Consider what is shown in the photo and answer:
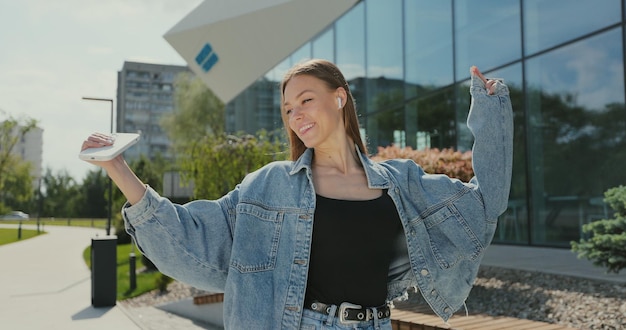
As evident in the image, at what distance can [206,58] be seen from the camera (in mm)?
19828

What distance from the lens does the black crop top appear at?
1.96 m

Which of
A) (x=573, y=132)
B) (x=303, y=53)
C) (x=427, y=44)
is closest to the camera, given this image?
(x=573, y=132)

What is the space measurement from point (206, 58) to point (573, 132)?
38.5ft

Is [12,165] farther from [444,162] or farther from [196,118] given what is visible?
[444,162]

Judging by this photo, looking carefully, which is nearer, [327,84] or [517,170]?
[327,84]

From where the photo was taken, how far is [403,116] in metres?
16.2

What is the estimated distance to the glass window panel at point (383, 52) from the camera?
16408 mm

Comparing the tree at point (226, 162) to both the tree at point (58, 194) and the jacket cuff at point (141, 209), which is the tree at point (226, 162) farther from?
the tree at point (58, 194)

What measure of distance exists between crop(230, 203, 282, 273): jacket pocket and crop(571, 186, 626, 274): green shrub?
473cm

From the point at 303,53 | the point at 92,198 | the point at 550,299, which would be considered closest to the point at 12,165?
the point at 92,198

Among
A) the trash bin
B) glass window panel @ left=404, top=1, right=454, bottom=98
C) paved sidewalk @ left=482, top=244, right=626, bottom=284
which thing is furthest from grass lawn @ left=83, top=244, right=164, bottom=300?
glass window panel @ left=404, top=1, right=454, bottom=98

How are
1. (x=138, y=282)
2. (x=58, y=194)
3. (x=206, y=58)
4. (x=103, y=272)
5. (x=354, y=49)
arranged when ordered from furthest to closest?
(x=58, y=194)
(x=206, y=58)
(x=354, y=49)
(x=138, y=282)
(x=103, y=272)

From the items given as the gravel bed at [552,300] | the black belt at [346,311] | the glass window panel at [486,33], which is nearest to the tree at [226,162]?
the glass window panel at [486,33]

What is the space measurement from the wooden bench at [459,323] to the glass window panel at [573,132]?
22.1 feet
